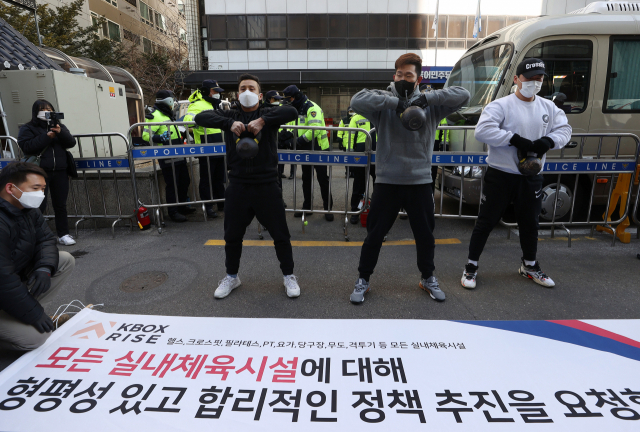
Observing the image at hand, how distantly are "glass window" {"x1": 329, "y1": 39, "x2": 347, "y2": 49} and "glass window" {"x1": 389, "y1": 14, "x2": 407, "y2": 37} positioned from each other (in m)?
2.72

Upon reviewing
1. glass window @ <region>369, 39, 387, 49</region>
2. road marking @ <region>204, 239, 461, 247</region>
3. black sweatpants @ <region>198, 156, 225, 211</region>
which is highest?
glass window @ <region>369, 39, 387, 49</region>

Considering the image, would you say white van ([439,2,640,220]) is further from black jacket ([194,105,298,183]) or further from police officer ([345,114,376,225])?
black jacket ([194,105,298,183])

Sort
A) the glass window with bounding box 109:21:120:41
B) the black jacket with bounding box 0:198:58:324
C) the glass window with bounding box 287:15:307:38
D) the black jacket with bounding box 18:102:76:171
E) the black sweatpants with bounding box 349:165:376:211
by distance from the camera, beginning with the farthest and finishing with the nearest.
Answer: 1. the glass window with bounding box 109:21:120:41
2. the glass window with bounding box 287:15:307:38
3. the black sweatpants with bounding box 349:165:376:211
4. the black jacket with bounding box 18:102:76:171
5. the black jacket with bounding box 0:198:58:324

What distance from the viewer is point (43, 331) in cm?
265

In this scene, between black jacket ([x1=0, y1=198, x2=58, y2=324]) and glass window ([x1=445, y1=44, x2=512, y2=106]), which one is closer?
black jacket ([x1=0, y1=198, x2=58, y2=324])

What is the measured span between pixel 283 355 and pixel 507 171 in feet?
8.57

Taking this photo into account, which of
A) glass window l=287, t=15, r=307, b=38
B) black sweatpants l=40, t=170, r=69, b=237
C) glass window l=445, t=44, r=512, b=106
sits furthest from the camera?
glass window l=287, t=15, r=307, b=38

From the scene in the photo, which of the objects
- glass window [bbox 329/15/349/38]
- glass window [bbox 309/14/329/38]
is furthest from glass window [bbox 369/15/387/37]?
glass window [bbox 309/14/329/38]

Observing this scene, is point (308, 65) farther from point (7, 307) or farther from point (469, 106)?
point (7, 307)

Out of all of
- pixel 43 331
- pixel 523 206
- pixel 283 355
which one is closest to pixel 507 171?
pixel 523 206

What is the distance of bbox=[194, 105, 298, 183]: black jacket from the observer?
130 inches

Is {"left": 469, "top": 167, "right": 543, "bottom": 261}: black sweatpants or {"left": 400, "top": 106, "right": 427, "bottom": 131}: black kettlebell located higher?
{"left": 400, "top": 106, "right": 427, "bottom": 131}: black kettlebell

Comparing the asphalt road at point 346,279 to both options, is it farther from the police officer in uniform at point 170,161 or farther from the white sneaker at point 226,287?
the police officer in uniform at point 170,161

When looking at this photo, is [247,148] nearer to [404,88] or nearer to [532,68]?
[404,88]
